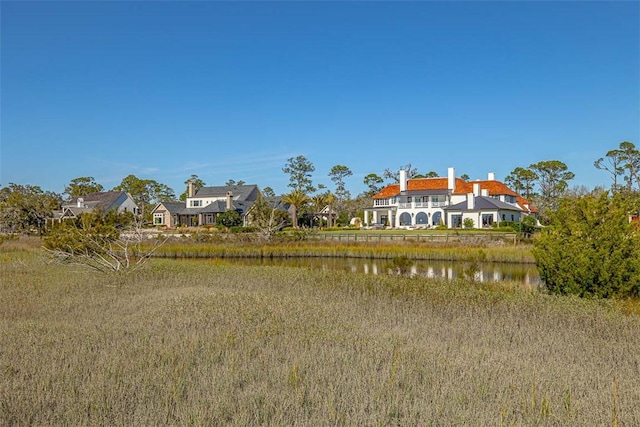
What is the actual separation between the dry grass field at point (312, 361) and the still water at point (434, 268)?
34.1ft

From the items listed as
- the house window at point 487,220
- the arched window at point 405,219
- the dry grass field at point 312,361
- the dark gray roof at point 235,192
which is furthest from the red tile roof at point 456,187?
the dry grass field at point 312,361

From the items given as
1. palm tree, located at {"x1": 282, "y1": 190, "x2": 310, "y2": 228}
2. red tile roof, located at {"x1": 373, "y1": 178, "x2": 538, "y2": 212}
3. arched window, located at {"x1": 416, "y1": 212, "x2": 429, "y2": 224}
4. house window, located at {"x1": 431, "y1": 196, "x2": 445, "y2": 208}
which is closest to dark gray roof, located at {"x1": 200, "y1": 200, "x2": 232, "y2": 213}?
palm tree, located at {"x1": 282, "y1": 190, "x2": 310, "y2": 228}

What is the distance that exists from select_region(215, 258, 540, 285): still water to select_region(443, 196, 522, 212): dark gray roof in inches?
1211

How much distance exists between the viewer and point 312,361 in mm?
6133

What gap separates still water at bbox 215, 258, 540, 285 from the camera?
2183 centimetres

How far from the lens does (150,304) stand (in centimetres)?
1020

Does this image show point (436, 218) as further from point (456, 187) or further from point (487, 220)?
point (487, 220)

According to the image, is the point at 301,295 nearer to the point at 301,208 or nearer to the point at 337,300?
the point at 337,300

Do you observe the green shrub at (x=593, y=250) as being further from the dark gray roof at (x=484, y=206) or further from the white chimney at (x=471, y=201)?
the white chimney at (x=471, y=201)

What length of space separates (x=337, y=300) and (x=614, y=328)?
5859 mm

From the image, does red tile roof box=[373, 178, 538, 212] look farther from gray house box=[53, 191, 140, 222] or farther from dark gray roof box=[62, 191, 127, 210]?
dark gray roof box=[62, 191, 127, 210]

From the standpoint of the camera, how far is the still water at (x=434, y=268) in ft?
71.6

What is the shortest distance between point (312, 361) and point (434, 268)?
21.3 m

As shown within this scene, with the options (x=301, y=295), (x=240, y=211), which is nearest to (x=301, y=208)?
(x=240, y=211)
